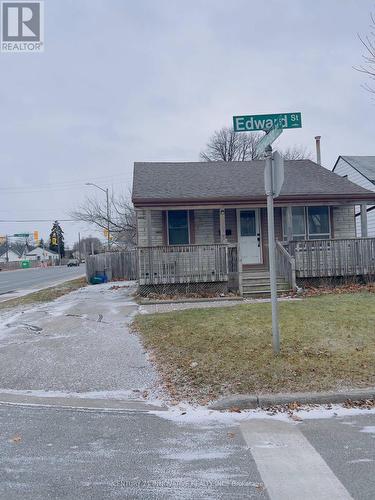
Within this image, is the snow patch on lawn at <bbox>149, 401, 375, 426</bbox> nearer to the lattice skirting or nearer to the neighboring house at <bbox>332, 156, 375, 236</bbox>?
the lattice skirting

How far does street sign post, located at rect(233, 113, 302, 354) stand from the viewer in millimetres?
5664

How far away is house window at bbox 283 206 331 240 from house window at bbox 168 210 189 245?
3.60m

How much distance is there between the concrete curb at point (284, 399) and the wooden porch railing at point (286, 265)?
25.0ft

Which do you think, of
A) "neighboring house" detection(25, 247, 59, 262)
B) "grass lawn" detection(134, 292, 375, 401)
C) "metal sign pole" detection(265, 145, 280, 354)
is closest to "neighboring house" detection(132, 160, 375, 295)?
"grass lawn" detection(134, 292, 375, 401)

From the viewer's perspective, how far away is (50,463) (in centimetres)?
350

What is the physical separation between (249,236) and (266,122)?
9.29m

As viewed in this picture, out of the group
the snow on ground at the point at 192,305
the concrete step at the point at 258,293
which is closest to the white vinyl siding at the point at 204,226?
the concrete step at the point at 258,293

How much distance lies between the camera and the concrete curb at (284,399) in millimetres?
4645

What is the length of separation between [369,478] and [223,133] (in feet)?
144

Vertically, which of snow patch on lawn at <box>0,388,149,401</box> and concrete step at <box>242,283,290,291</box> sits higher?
concrete step at <box>242,283,290,291</box>

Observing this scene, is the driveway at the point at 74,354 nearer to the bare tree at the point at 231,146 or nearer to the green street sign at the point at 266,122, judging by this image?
the green street sign at the point at 266,122

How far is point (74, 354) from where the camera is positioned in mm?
6895

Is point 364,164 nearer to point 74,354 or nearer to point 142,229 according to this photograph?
point 142,229

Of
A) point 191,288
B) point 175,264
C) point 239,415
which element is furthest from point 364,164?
point 239,415
